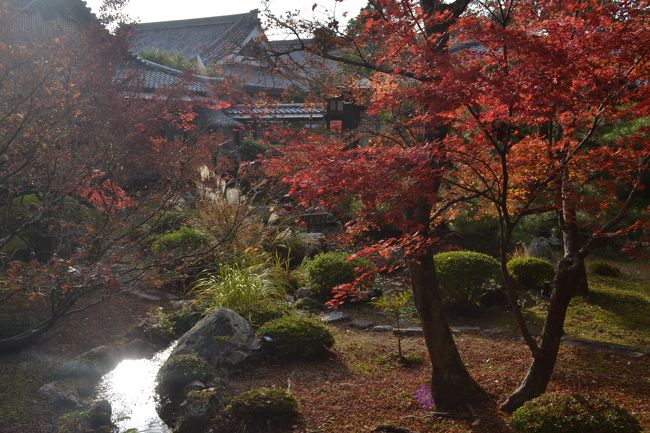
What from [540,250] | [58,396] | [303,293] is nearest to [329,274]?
[303,293]

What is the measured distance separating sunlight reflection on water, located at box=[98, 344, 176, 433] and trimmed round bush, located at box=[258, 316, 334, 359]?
1.23 metres

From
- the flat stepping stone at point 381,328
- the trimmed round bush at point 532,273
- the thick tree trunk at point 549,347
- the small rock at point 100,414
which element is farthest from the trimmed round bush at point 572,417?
the trimmed round bush at point 532,273

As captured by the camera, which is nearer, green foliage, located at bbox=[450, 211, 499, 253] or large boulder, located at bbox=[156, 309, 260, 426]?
large boulder, located at bbox=[156, 309, 260, 426]

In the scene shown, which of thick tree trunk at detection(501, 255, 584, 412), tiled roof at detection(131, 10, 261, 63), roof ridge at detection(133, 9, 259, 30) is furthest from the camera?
roof ridge at detection(133, 9, 259, 30)

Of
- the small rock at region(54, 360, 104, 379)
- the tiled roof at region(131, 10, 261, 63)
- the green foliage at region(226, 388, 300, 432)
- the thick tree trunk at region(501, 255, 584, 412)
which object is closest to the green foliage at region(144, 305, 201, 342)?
the small rock at region(54, 360, 104, 379)

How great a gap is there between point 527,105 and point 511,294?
1.38 meters

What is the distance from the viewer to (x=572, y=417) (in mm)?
3764

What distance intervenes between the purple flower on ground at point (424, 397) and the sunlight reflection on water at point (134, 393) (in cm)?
208

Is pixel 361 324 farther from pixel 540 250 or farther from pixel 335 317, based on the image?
pixel 540 250

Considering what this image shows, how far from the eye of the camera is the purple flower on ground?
16.3ft

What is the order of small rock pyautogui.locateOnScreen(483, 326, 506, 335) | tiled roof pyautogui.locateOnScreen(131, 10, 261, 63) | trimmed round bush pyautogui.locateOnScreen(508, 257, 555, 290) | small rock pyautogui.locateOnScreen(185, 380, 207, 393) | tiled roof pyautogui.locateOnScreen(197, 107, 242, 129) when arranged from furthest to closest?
tiled roof pyautogui.locateOnScreen(131, 10, 261, 63), tiled roof pyautogui.locateOnScreen(197, 107, 242, 129), trimmed round bush pyautogui.locateOnScreen(508, 257, 555, 290), small rock pyautogui.locateOnScreen(483, 326, 506, 335), small rock pyautogui.locateOnScreen(185, 380, 207, 393)

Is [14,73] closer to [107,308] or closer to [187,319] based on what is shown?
[187,319]

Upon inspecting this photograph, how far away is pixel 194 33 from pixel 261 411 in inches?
1277

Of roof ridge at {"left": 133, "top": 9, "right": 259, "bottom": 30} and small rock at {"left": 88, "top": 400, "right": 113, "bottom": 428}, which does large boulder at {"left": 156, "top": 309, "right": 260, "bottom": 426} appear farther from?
roof ridge at {"left": 133, "top": 9, "right": 259, "bottom": 30}
